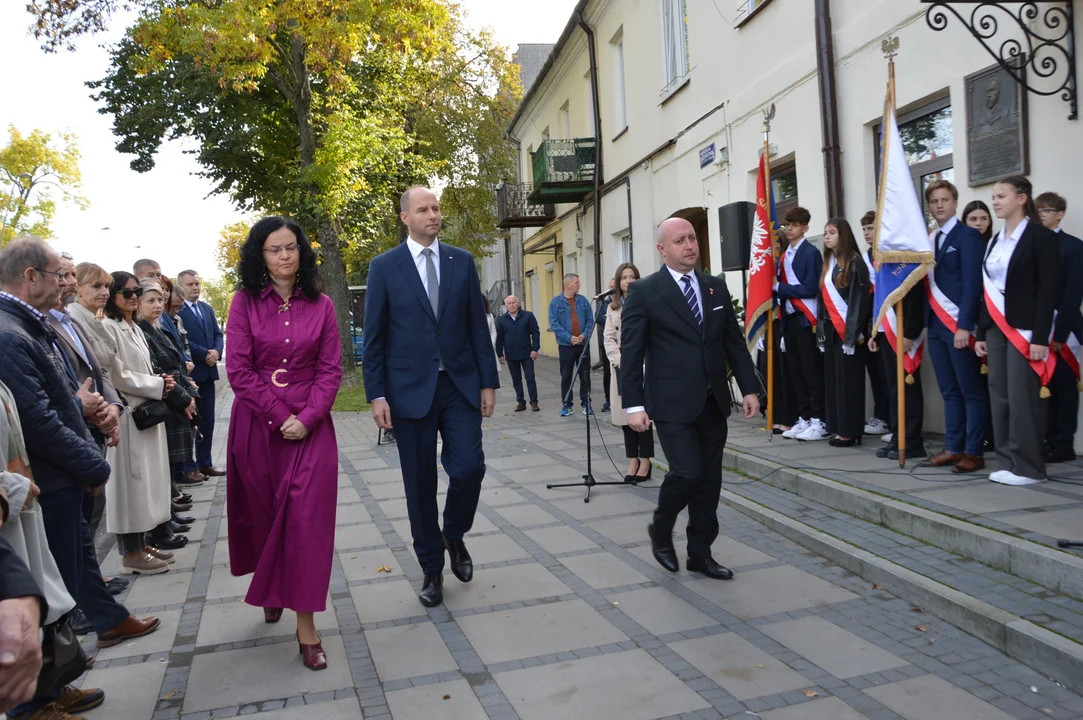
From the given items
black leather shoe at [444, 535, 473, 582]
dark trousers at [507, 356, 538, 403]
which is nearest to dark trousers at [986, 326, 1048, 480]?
black leather shoe at [444, 535, 473, 582]

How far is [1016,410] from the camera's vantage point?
561 cm

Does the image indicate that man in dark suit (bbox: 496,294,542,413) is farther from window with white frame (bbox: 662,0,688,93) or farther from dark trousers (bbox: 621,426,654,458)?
dark trousers (bbox: 621,426,654,458)

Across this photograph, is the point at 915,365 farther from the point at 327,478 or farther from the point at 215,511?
the point at 215,511

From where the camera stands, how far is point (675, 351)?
194 inches

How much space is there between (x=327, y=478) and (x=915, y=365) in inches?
190

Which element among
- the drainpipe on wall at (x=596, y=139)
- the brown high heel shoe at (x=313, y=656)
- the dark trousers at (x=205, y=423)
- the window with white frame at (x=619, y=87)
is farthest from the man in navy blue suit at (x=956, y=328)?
the drainpipe on wall at (x=596, y=139)

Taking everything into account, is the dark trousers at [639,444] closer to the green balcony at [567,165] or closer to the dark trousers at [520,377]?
the dark trousers at [520,377]

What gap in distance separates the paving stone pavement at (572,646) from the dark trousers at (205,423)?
302 centimetres

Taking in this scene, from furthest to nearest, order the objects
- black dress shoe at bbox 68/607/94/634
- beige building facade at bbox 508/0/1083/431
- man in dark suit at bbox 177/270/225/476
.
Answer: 1. man in dark suit at bbox 177/270/225/476
2. beige building facade at bbox 508/0/1083/431
3. black dress shoe at bbox 68/607/94/634

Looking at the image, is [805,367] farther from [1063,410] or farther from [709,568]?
[709,568]

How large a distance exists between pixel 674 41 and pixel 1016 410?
407 inches

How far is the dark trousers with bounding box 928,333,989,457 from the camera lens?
6.19 m

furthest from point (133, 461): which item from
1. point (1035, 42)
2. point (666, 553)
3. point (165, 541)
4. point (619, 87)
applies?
point (619, 87)

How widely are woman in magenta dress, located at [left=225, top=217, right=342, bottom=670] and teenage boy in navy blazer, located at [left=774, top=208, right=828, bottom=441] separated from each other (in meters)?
5.10
